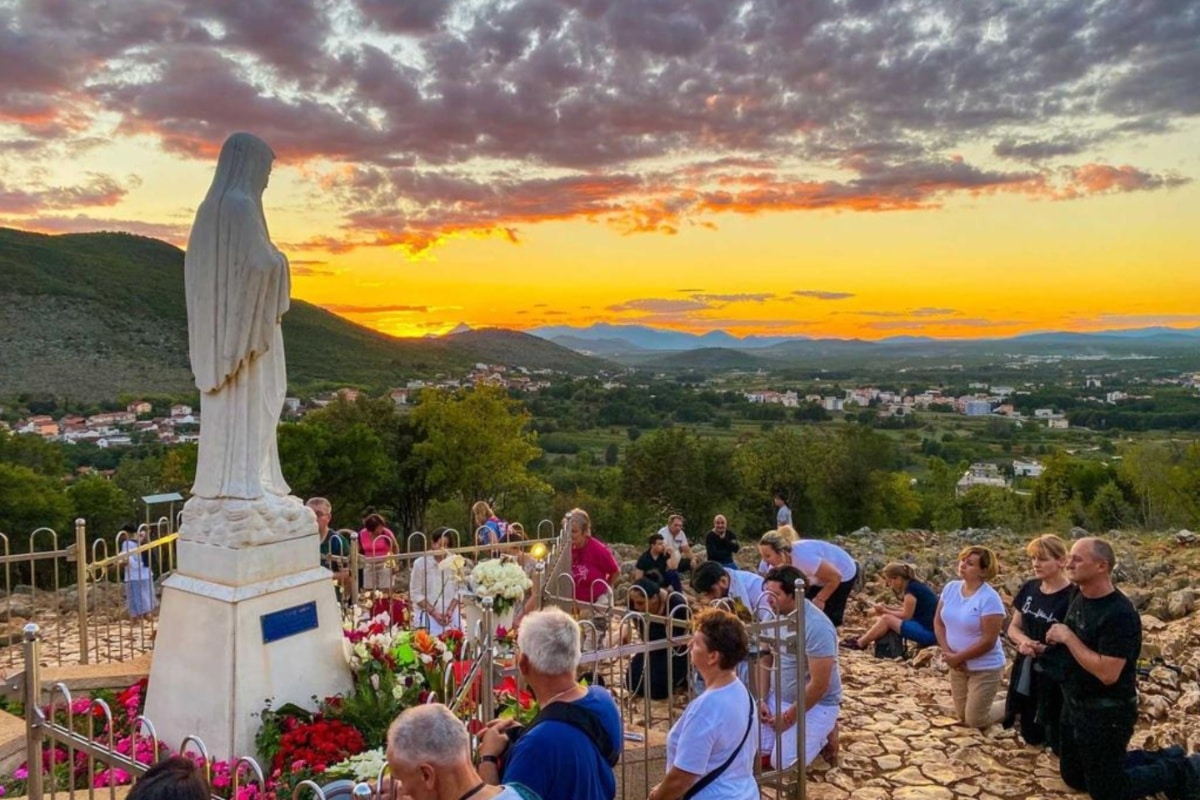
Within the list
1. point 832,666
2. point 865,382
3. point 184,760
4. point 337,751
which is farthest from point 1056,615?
point 865,382

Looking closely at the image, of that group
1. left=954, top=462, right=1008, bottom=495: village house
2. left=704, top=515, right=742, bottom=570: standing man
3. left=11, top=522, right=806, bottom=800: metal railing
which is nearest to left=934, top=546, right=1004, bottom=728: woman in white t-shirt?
left=11, top=522, right=806, bottom=800: metal railing

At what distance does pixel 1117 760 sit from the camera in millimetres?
4910

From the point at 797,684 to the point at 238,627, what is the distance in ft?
12.3

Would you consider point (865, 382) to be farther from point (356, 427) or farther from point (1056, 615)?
point (1056, 615)

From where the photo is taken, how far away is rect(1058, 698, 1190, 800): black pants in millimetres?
4887

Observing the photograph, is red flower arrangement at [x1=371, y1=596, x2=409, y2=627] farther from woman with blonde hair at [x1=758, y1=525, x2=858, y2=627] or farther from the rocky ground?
the rocky ground

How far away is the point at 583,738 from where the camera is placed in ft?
9.37

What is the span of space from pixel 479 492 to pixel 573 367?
8710 cm

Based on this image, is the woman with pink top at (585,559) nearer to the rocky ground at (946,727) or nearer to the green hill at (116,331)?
the rocky ground at (946,727)

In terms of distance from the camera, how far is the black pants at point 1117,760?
Result: 4887 mm

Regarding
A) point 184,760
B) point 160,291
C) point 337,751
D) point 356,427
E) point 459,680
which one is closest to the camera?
point 184,760

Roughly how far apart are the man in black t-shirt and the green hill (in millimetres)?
42009

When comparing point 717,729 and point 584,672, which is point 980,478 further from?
point 717,729

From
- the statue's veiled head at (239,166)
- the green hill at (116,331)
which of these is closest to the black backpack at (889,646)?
the statue's veiled head at (239,166)
